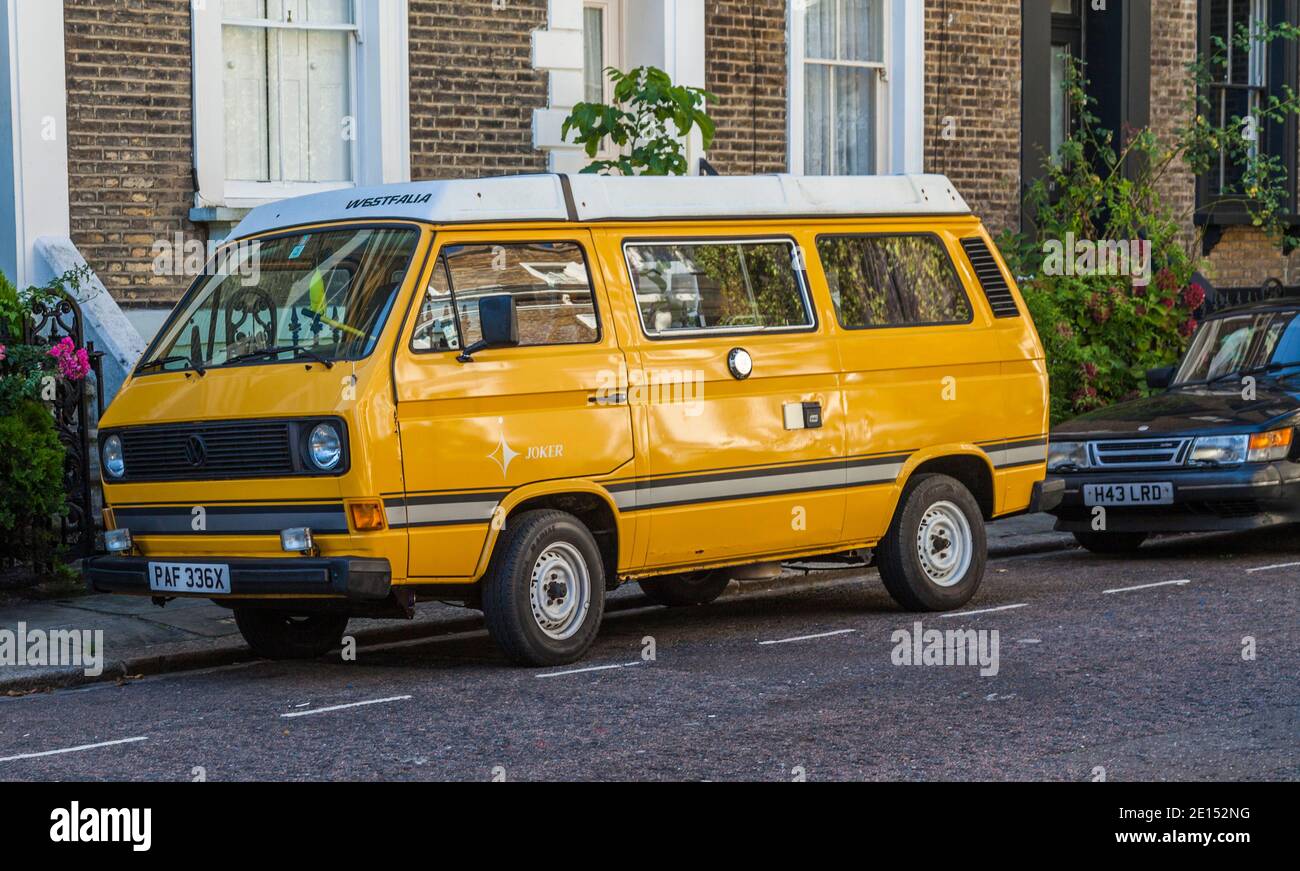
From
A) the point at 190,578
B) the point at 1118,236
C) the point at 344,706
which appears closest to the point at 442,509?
the point at 344,706

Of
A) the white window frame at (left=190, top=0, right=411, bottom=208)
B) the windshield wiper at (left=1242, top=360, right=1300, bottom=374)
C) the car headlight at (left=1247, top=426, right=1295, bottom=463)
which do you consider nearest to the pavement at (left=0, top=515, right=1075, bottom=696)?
the car headlight at (left=1247, top=426, right=1295, bottom=463)

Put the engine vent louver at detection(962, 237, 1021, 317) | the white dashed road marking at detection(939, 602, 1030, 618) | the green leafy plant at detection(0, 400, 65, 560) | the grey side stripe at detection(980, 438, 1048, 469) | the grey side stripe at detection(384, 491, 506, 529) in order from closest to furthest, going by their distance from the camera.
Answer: the grey side stripe at detection(384, 491, 506, 529), the white dashed road marking at detection(939, 602, 1030, 618), the grey side stripe at detection(980, 438, 1048, 469), the engine vent louver at detection(962, 237, 1021, 317), the green leafy plant at detection(0, 400, 65, 560)

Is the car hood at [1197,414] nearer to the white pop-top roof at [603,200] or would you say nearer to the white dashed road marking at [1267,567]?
the white dashed road marking at [1267,567]

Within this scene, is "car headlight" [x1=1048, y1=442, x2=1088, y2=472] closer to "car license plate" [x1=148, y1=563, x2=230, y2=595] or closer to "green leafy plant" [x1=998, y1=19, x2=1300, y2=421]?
"green leafy plant" [x1=998, y1=19, x2=1300, y2=421]

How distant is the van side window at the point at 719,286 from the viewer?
385 inches

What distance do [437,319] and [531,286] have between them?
55 cm

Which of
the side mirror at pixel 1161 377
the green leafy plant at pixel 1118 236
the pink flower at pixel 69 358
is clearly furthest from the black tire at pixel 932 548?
the green leafy plant at pixel 1118 236

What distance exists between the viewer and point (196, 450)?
9.12m

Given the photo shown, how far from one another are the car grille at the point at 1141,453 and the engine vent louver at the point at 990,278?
2160mm

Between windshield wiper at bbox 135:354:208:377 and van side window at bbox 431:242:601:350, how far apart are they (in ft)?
3.84

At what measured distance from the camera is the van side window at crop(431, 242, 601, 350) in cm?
914

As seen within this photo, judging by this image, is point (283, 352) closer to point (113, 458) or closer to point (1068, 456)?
point (113, 458)

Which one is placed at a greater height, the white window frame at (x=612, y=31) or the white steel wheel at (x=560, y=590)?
the white window frame at (x=612, y=31)
